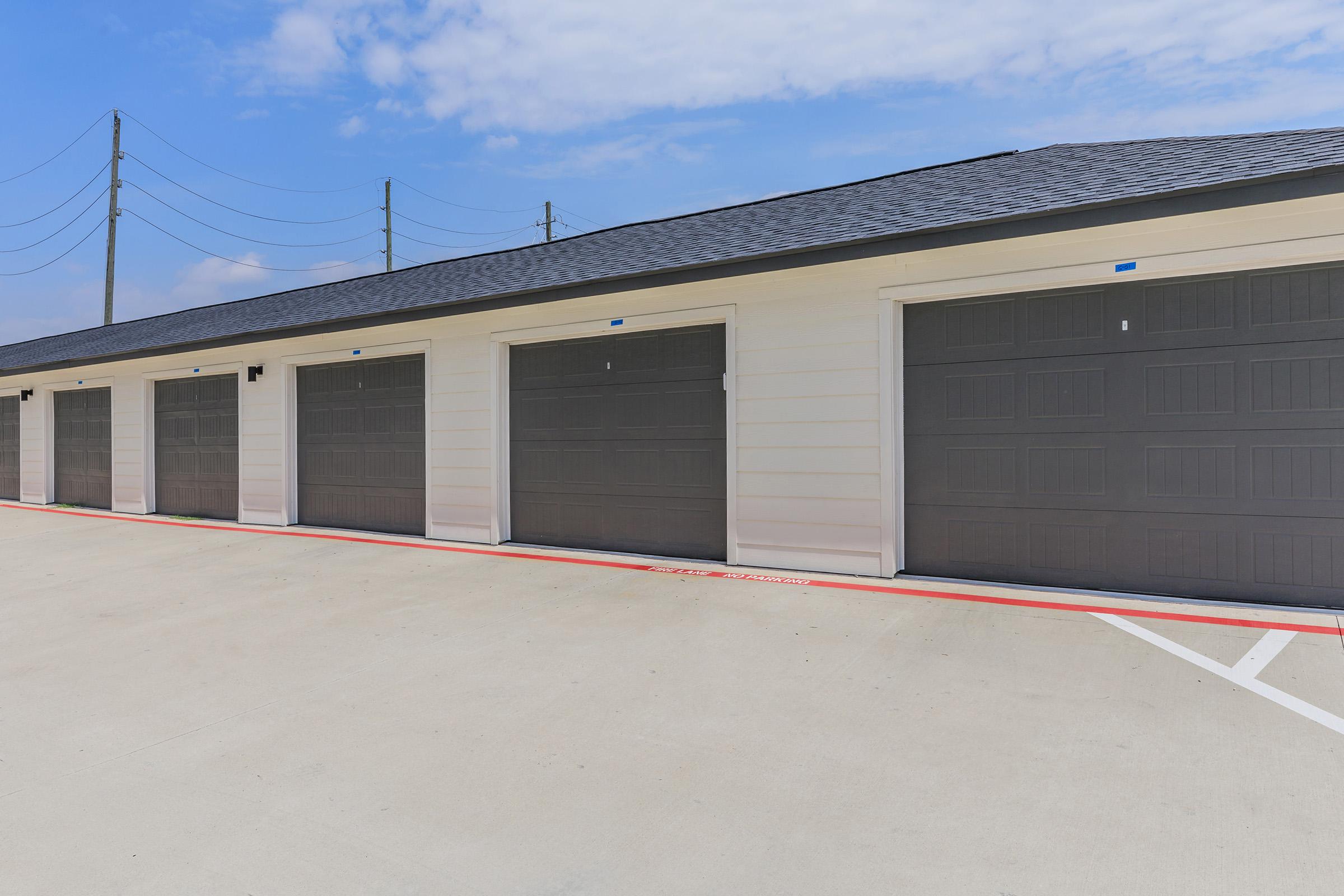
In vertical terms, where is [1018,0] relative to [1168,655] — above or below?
above

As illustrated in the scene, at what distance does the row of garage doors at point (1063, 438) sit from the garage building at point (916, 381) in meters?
0.02

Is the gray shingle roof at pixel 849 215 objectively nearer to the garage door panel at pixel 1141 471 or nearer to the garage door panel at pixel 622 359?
the garage door panel at pixel 622 359

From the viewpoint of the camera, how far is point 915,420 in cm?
610

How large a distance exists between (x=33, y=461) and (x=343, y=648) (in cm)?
1567

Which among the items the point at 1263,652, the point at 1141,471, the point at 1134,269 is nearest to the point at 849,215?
the point at 1134,269

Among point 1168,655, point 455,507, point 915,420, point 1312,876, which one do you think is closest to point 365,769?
point 1312,876

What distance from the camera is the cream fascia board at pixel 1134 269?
15.6 feet

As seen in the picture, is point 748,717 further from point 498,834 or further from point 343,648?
point 343,648

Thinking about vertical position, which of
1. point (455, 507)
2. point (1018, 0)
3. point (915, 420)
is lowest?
point (455, 507)

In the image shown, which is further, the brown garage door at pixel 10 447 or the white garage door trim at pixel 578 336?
the brown garage door at pixel 10 447

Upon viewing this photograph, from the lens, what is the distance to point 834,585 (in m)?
5.95

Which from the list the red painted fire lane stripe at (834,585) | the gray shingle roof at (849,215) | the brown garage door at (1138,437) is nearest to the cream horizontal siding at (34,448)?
the gray shingle roof at (849,215)

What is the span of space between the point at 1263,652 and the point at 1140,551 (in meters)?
1.38

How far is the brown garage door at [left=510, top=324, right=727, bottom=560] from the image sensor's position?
280 inches
